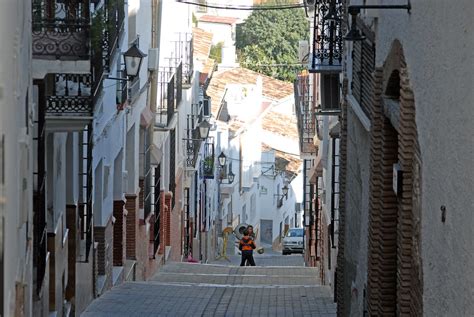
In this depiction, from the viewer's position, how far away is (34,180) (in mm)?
13164

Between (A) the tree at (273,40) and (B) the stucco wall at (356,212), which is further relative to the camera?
(A) the tree at (273,40)

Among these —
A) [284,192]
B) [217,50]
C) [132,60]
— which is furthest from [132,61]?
[217,50]

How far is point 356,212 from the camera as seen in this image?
622 inches

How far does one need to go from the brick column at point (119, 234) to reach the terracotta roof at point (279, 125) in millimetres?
43574

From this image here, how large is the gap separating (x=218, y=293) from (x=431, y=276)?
1248 cm

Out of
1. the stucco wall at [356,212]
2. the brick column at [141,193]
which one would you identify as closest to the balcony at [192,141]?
the brick column at [141,193]

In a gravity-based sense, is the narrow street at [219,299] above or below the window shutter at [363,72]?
below

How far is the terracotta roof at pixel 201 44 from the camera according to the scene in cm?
4702

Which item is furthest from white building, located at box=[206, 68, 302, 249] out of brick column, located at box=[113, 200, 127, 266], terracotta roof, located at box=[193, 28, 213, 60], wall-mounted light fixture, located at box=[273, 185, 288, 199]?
brick column, located at box=[113, 200, 127, 266]

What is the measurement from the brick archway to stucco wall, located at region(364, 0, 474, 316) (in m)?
0.38

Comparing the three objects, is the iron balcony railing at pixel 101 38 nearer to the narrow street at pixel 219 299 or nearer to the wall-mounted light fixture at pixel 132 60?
the wall-mounted light fixture at pixel 132 60

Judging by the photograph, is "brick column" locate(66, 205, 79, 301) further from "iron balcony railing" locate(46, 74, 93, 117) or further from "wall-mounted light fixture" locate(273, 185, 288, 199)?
"wall-mounted light fixture" locate(273, 185, 288, 199)

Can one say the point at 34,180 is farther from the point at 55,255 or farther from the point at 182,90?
the point at 182,90

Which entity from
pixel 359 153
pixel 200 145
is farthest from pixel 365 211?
pixel 200 145
